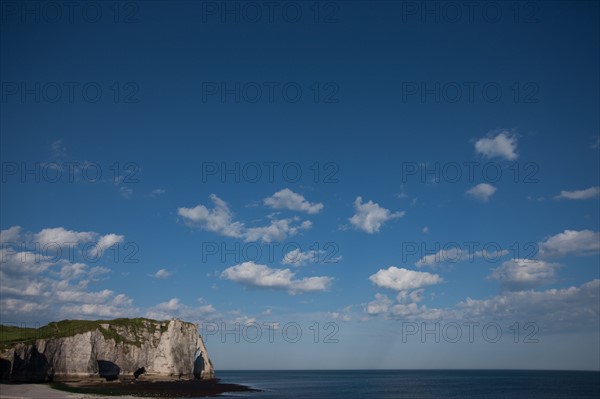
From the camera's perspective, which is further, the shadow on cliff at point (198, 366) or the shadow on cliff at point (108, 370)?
the shadow on cliff at point (198, 366)

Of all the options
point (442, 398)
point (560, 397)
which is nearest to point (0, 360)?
point (442, 398)

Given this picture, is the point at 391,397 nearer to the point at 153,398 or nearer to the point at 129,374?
the point at 153,398

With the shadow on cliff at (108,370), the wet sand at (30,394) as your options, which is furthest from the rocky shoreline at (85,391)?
the shadow on cliff at (108,370)

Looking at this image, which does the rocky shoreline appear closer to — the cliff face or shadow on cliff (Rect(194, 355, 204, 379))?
the cliff face

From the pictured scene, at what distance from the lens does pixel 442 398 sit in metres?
88.6

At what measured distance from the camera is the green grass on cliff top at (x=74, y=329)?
81875 mm

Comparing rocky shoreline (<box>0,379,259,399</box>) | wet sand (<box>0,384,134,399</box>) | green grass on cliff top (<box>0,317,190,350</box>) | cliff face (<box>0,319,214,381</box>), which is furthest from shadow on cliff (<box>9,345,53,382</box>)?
wet sand (<box>0,384,134,399</box>)

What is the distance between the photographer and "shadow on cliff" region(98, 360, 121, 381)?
285 ft

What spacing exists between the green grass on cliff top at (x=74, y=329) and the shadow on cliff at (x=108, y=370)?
4.73 m

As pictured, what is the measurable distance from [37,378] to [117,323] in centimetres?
2277

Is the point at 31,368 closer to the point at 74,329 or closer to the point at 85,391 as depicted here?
the point at 74,329

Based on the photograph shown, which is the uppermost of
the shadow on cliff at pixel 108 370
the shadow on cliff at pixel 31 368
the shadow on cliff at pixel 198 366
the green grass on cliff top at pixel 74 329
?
the green grass on cliff top at pixel 74 329

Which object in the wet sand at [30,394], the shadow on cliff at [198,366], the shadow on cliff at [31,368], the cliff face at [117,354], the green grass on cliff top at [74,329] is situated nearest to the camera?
the wet sand at [30,394]

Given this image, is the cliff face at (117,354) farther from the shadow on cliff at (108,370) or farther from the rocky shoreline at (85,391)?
the rocky shoreline at (85,391)
